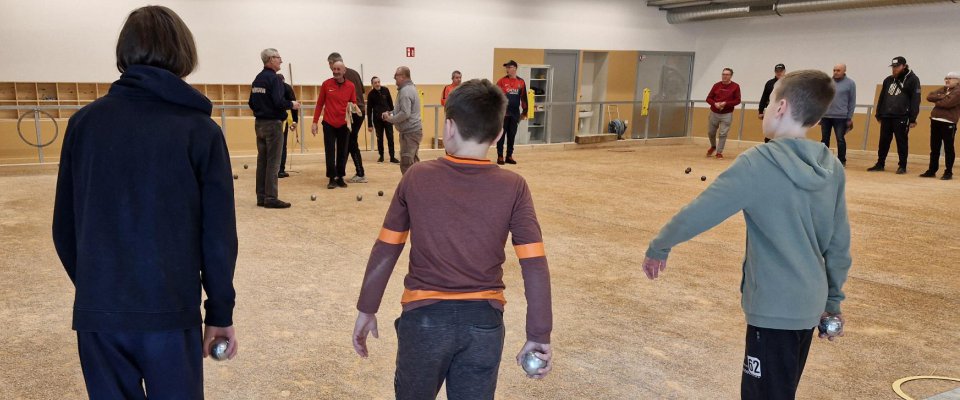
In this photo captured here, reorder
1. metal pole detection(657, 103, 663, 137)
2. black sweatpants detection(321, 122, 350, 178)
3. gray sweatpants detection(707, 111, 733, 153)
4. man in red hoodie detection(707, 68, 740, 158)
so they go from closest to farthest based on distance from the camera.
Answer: black sweatpants detection(321, 122, 350, 178), man in red hoodie detection(707, 68, 740, 158), gray sweatpants detection(707, 111, 733, 153), metal pole detection(657, 103, 663, 137)

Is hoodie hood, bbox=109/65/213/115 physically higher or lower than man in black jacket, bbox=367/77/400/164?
higher

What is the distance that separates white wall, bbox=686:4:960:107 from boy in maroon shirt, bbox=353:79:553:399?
1353 centimetres

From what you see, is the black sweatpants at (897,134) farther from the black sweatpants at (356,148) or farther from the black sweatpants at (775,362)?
the black sweatpants at (775,362)

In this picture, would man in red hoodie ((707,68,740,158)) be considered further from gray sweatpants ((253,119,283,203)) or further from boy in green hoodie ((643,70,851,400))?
boy in green hoodie ((643,70,851,400))

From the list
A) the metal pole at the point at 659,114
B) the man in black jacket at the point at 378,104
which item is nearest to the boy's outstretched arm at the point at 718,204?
the man in black jacket at the point at 378,104

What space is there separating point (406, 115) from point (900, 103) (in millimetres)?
7594

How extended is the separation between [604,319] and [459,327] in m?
2.41

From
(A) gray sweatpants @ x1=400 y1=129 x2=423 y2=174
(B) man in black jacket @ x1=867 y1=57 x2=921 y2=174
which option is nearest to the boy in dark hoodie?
(A) gray sweatpants @ x1=400 y1=129 x2=423 y2=174

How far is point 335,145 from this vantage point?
851cm

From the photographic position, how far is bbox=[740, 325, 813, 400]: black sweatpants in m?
2.07

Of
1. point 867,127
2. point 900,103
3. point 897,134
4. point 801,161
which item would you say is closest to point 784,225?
point 801,161

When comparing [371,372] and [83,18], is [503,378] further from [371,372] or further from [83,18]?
[83,18]

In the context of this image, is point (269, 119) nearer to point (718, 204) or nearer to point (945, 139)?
point (718, 204)

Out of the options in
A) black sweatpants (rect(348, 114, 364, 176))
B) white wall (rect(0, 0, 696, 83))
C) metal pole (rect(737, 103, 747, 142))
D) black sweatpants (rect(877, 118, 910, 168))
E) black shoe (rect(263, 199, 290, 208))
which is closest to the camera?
black shoe (rect(263, 199, 290, 208))
